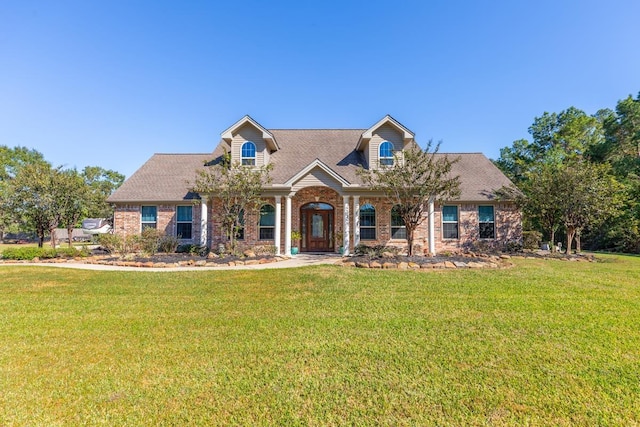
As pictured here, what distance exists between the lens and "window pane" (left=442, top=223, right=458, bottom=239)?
15.7 m

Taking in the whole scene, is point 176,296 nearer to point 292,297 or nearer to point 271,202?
point 292,297

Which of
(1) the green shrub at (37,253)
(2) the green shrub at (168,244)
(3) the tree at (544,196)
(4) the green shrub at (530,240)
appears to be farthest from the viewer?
(4) the green shrub at (530,240)

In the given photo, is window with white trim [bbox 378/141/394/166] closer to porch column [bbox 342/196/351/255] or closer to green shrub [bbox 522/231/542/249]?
porch column [bbox 342/196/351/255]

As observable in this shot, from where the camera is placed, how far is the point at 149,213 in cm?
1577

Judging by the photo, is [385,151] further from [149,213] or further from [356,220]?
[149,213]

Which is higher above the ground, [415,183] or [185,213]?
[415,183]

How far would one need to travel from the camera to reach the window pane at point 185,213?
1574 centimetres

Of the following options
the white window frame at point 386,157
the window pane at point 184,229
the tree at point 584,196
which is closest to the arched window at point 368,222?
the white window frame at point 386,157

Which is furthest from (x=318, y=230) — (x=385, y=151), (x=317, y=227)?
(x=385, y=151)

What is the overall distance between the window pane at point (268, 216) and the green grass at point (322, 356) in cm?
818

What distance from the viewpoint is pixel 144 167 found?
17.8 m

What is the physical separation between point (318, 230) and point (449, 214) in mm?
7135

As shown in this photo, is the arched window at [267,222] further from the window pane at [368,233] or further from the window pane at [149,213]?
the window pane at [149,213]

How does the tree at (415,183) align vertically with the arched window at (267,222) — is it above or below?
above
